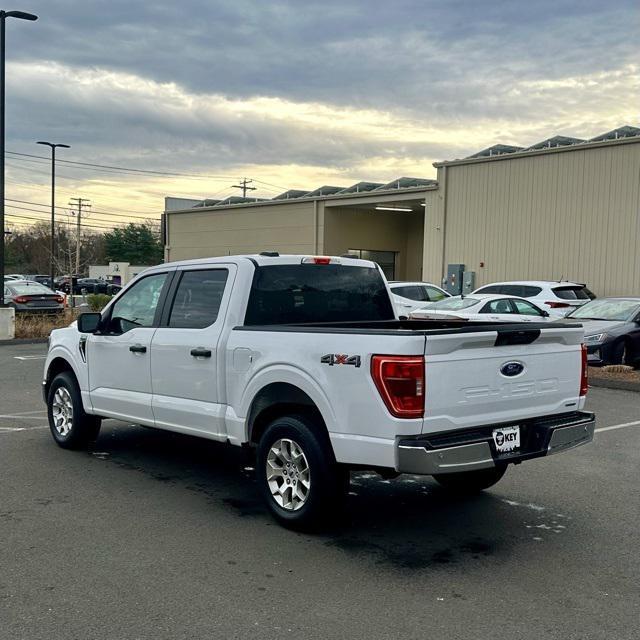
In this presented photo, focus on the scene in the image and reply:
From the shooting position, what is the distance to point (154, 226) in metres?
109

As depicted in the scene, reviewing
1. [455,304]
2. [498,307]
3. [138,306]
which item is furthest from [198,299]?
[455,304]

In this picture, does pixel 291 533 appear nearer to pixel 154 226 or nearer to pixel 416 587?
pixel 416 587

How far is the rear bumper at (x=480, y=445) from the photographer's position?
15.7ft

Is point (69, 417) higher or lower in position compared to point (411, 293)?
lower

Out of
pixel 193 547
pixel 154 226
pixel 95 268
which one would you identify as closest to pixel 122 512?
pixel 193 547

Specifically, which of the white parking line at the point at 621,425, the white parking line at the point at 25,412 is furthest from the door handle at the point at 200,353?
the white parking line at the point at 621,425

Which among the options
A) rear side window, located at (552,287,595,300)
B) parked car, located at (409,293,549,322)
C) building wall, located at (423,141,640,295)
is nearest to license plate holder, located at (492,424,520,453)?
parked car, located at (409,293,549,322)

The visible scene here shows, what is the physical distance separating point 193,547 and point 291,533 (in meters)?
0.70

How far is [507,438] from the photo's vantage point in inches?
206

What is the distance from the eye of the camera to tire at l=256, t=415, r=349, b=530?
5.23 metres

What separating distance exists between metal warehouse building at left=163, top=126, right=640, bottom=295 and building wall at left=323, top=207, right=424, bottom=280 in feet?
0.26

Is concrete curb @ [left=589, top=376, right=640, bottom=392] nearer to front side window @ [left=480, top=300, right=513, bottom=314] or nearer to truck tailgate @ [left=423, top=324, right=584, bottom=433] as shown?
front side window @ [left=480, top=300, right=513, bottom=314]

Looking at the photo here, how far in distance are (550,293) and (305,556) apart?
18204mm

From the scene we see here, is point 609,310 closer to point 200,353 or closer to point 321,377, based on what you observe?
point 200,353
